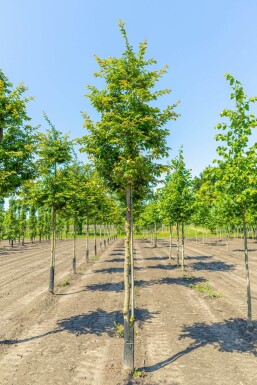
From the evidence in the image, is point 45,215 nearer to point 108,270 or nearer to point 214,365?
point 108,270

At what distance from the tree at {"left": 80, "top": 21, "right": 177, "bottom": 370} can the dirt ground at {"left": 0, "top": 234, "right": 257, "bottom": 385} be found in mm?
1803

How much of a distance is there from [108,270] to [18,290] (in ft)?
29.2

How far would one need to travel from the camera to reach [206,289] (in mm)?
18141

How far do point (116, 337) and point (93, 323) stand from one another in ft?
5.88

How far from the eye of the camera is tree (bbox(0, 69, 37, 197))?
10664mm

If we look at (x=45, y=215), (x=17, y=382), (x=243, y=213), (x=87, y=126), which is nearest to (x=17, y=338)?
(x=17, y=382)

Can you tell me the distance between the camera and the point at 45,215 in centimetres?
7756

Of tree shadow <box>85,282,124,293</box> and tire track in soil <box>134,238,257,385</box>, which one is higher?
tire track in soil <box>134,238,257,385</box>

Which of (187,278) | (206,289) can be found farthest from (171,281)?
(206,289)

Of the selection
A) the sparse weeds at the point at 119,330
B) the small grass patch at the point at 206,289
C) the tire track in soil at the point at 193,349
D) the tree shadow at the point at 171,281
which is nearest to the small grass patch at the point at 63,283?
the tree shadow at the point at 171,281

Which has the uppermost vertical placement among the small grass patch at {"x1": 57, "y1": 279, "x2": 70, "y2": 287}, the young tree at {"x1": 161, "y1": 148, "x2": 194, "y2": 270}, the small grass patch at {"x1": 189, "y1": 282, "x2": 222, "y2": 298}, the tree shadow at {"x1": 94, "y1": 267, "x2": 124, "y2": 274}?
the young tree at {"x1": 161, "y1": 148, "x2": 194, "y2": 270}

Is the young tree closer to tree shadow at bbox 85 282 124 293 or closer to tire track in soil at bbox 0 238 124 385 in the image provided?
tree shadow at bbox 85 282 124 293

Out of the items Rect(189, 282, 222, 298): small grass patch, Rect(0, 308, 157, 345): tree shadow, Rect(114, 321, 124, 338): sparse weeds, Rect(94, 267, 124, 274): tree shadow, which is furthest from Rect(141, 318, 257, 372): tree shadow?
Rect(94, 267, 124, 274): tree shadow

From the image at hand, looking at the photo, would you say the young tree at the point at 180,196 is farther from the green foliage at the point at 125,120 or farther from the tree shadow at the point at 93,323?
the green foliage at the point at 125,120
